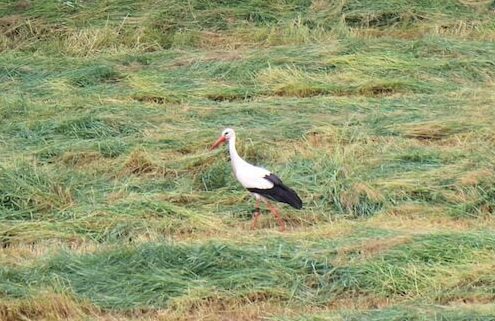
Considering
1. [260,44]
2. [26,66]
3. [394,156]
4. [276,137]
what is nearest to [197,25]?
[260,44]

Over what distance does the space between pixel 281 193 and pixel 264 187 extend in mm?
130

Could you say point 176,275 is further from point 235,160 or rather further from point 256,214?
point 235,160

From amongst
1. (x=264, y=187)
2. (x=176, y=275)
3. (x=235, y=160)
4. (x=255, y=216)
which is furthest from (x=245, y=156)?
(x=176, y=275)

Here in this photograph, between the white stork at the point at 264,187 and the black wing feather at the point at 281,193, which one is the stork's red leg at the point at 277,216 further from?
the black wing feather at the point at 281,193

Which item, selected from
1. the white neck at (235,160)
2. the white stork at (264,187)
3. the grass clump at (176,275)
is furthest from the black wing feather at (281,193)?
the grass clump at (176,275)

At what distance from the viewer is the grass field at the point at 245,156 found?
267 inches

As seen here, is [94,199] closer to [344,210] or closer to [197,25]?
[344,210]

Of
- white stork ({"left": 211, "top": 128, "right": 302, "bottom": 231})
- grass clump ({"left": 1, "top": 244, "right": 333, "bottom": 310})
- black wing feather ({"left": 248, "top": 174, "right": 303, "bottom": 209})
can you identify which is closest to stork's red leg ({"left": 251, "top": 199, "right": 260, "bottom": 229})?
white stork ({"left": 211, "top": 128, "right": 302, "bottom": 231})

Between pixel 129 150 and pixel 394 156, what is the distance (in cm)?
209

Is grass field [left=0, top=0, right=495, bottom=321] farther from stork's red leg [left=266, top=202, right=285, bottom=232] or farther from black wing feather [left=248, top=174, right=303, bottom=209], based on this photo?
black wing feather [left=248, top=174, right=303, bottom=209]

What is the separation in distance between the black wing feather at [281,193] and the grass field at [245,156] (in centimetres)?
22

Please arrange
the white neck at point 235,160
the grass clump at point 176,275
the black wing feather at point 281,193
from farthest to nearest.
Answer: the white neck at point 235,160 → the black wing feather at point 281,193 → the grass clump at point 176,275

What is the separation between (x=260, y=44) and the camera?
1369cm

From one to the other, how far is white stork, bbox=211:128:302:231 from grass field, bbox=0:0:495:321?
16 cm
